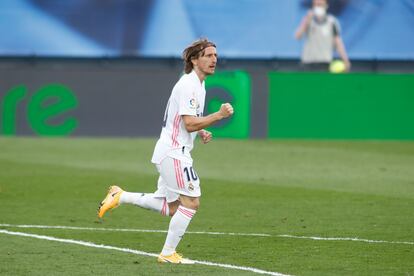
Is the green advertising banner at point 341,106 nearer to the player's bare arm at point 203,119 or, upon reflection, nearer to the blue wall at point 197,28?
the blue wall at point 197,28

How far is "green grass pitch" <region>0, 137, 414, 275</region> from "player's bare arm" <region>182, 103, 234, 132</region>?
110 cm

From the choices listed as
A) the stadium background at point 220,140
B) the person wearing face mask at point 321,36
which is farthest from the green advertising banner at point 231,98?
the person wearing face mask at point 321,36

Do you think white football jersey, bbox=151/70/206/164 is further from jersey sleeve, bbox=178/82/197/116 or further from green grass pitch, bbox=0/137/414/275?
green grass pitch, bbox=0/137/414/275

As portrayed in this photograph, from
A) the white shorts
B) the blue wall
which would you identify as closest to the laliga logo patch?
the white shorts

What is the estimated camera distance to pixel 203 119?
9.42 metres

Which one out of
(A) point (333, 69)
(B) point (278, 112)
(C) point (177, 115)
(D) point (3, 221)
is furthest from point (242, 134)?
(C) point (177, 115)

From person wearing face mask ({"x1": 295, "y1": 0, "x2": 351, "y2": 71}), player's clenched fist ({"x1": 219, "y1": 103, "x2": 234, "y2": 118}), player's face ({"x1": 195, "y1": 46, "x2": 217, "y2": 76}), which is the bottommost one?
player's clenched fist ({"x1": 219, "y1": 103, "x2": 234, "y2": 118})

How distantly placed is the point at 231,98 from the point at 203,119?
1259 centimetres

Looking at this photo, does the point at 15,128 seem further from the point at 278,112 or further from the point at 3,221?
the point at 3,221

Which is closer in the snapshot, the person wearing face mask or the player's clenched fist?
the player's clenched fist

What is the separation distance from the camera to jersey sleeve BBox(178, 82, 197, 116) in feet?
31.1

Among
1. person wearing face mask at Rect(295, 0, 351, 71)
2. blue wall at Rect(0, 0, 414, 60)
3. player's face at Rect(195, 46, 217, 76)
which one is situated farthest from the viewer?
blue wall at Rect(0, 0, 414, 60)

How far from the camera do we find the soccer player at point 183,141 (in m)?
9.47

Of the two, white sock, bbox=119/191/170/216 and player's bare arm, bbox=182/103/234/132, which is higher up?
player's bare arm, bbox=182/103/234/132
